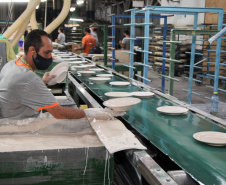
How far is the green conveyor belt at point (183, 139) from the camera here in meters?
1.27

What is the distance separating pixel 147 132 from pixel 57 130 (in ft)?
1.83

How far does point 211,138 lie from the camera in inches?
62.4

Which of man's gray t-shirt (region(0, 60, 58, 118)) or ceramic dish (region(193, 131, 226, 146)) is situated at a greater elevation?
man's gray t-shirt (region(0, 60, 58, 118))

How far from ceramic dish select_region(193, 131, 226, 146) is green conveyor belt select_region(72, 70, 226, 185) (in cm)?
3

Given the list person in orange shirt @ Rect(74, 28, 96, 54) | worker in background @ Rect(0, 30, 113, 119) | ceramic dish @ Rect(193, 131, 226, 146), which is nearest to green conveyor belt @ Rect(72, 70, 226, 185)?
ceramic dish @ Rect(193, 131, 226, 146)

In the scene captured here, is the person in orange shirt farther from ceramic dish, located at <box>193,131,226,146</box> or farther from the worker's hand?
ceramic dish, located at <box>193,131,226,146</box>

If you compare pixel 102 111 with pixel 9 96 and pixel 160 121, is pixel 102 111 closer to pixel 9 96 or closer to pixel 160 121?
pixel 160 121

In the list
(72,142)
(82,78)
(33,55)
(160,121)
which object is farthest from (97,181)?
(82,78)

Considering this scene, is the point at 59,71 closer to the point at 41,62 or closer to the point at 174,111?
the point at 41,62

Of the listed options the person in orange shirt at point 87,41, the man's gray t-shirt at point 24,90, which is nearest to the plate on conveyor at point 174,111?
the man's gray t-shirt at point 24,90

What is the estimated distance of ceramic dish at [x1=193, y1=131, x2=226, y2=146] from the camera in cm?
150

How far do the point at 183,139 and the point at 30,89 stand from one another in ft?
3.20

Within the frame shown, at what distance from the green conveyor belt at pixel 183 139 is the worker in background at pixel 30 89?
33cm

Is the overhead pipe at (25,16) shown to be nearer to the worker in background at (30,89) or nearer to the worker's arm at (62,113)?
the worker in background at (30,89)
